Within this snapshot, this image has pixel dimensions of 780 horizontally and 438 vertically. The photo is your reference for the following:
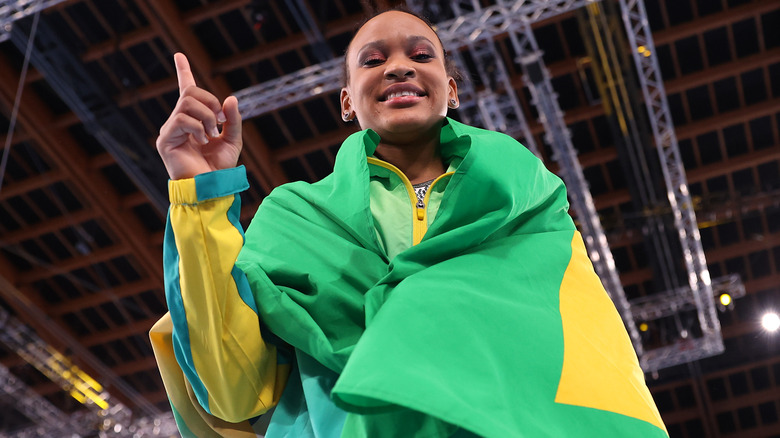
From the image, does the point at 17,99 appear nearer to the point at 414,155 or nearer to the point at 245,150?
the point at 245,150

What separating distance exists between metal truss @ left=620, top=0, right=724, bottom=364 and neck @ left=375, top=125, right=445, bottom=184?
7933 millimetres

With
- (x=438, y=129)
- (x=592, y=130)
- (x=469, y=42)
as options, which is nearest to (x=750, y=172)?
(x=592, y=130)

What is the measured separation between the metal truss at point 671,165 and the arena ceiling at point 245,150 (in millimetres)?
492

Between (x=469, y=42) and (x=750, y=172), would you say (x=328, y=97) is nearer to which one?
(x=469, y=42)

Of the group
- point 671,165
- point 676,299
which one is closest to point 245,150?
point 671,165

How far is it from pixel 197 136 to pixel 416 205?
396 mm

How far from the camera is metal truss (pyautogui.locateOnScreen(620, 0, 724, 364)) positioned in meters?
9.62

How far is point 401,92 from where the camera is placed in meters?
1.74

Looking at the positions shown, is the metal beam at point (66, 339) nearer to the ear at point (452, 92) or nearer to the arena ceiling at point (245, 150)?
the arena ceiling at point (245, 150)

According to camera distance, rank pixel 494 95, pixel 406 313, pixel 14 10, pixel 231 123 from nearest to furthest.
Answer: pixel 406 313 < pixel 231 123 < pixel 14 10 < pixel 494 95

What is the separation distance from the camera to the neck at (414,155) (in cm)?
177

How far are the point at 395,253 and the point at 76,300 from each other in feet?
39.9

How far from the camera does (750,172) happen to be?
11.9 meters

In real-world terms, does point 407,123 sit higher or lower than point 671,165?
higher
